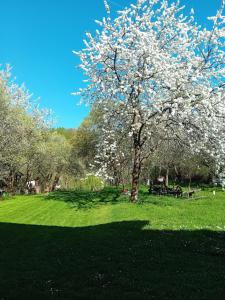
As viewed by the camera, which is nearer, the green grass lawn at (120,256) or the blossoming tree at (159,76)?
the green grass lawn at (120,256)

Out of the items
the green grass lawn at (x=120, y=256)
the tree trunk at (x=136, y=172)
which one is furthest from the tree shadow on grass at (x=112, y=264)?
the tree trunk at (x=136, y=172)

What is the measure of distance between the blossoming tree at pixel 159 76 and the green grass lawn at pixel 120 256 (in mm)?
5805

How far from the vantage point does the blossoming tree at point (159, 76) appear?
989 inches

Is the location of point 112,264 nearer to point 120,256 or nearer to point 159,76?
point 120,256

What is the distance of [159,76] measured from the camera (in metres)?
25.4

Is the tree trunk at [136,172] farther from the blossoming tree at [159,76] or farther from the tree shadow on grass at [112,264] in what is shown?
the tree shadow on grass at [112,264]

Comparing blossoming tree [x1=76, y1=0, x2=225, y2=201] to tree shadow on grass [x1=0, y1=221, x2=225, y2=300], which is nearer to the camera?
tree shadow on grass [x1=0, y1=221, x2=225, y2=300]

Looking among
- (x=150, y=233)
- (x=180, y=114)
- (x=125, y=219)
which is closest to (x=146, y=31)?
(x=180, y=114)

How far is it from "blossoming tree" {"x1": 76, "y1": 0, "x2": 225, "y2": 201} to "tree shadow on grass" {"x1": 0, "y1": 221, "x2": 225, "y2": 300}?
32.1 feet

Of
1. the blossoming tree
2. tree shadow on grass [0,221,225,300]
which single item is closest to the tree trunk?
the blossoming tree

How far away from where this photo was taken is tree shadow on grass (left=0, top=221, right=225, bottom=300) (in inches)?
365

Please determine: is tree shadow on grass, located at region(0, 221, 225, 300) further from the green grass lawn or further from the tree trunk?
the tree trunk

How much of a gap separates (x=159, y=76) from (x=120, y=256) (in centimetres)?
1517

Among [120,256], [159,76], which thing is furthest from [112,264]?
[159,76]
